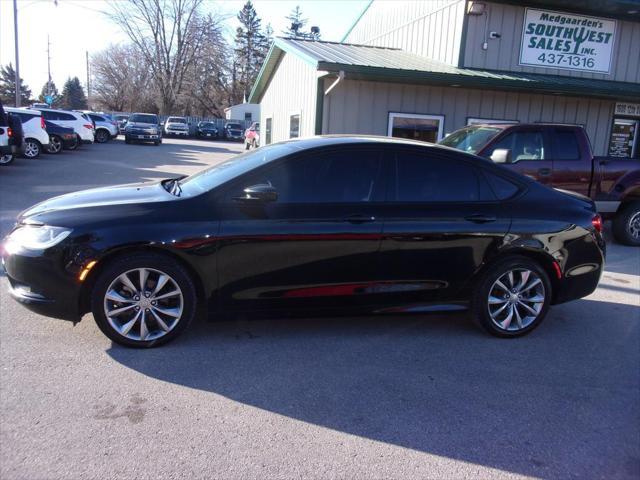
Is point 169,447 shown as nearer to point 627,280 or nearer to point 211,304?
point 211,304

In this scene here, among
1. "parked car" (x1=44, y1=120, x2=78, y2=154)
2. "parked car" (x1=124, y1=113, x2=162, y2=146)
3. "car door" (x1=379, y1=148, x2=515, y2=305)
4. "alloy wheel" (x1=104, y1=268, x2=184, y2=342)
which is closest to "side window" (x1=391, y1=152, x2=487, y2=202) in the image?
"car door" (x1=379, y1=148, x2=515, y2=305)

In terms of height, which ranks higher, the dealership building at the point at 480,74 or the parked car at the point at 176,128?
the dealership building at the point at 480,74

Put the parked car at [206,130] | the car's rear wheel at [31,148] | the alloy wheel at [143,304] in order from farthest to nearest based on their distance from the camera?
the parked car at [206,130]
the car's rear wheel at [31,148]
the alloy wheel at [143,304]

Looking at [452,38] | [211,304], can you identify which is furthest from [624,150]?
[211,304]

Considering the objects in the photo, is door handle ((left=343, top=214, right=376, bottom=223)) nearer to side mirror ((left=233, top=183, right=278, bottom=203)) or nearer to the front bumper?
side mirror ((left=233, top=183, right=278, bottom=203))

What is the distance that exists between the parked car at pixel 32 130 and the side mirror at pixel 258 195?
52.6 ft

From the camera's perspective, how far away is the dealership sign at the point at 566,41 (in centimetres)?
1320

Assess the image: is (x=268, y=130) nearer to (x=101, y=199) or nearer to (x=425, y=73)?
(x=425, y=73)

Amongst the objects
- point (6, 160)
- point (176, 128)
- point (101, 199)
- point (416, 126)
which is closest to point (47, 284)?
point (101, 199)

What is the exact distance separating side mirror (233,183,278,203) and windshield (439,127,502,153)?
4.47 metres

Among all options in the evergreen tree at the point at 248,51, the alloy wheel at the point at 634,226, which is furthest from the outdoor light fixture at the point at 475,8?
the evergreen tree at the point at 248,51

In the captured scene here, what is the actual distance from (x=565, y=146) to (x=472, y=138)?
1474 millimetres

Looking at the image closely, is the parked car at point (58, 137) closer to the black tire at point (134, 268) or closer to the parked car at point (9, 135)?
the parked car at point (9, 135)

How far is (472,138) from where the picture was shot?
8.27 metres
